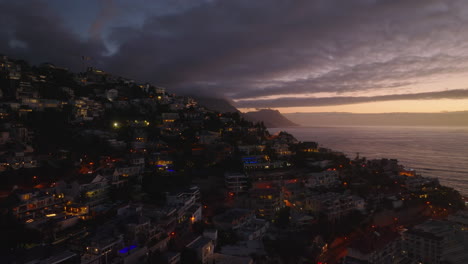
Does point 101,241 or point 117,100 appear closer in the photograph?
point 101,241

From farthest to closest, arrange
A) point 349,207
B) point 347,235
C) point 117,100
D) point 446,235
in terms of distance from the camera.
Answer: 1. point 117,100
2. point 349,207
3. point 347,235
4. point 446,235

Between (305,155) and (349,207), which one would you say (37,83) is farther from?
(349,207)

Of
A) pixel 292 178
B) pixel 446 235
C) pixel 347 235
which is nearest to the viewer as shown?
pixel 446 235

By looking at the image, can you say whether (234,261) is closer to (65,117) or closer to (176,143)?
(176,143)

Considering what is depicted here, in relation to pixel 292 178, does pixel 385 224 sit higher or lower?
lower

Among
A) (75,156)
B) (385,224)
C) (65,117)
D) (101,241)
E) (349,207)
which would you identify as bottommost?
(385,224)

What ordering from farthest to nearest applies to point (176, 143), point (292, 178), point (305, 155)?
point (305, 155) → point (176, 143) → point (292, 178)

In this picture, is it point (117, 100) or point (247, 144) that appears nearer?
point (247, 144)

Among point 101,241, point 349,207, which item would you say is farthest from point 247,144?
point 101,241

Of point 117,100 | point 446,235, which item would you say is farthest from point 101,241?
point 117,100
